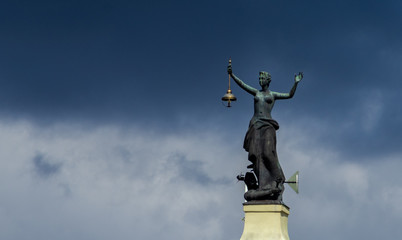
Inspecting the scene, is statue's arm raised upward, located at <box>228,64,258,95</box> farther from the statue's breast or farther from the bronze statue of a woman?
the statue's breast

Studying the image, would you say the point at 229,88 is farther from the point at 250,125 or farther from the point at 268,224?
the point at 268,224

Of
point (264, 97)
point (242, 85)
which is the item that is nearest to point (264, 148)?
point (264, 97)

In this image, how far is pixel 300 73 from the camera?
20453 mm

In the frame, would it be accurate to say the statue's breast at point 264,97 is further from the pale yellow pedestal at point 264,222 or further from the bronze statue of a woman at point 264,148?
the pale yellow pedestal at point 264,222

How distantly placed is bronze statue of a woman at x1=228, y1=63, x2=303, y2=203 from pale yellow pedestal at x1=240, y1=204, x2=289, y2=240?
0.29m

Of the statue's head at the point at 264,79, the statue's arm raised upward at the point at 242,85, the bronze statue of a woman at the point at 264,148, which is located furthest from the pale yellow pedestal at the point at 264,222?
the statue's head at the point at 264,79

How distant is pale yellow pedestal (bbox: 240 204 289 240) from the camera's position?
19.5 metres

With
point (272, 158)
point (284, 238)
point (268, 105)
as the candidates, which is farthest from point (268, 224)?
point (268, 105)

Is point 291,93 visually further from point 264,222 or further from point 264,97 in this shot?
point 264,222

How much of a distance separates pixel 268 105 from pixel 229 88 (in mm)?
1350

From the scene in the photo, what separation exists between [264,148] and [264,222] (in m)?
2.19

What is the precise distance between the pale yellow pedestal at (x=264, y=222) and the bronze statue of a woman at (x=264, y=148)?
290 mm

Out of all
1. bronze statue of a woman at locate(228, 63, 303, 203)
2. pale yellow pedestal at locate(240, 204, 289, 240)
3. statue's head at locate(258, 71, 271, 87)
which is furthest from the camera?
statue's head at locate(258, 71, 271, 87)

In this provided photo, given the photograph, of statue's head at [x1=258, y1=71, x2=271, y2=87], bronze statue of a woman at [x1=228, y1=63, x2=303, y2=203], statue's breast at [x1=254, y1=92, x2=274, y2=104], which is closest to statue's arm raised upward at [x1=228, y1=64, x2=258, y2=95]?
bronze statue of a woman at [x1=228, y1=63, x2=303, y2=203]
